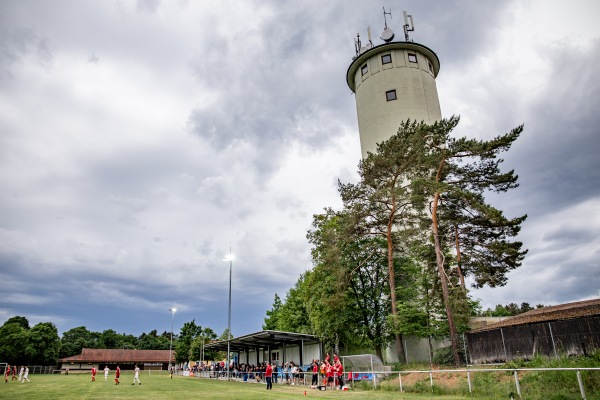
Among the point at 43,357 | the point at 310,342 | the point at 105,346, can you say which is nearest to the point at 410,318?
the point at 310,342

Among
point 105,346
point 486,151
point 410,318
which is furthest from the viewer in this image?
point 105,346

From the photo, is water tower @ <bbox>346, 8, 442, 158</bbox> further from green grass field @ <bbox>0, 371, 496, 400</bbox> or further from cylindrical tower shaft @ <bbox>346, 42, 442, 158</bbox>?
green grass field @ <bbox>0, 371, 496, 400</bbox>

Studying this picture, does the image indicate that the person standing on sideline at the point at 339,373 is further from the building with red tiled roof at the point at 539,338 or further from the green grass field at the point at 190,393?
the building with red tiled roof at the point at 539,338

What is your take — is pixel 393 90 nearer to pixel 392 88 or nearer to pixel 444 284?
pixel 392 88

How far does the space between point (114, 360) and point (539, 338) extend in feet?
270

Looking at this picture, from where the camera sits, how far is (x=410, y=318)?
28.6 m

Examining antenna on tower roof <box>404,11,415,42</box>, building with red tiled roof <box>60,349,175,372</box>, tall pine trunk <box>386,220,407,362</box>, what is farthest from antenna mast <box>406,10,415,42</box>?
building with red tiled roof <box>60,349,175,372</box>

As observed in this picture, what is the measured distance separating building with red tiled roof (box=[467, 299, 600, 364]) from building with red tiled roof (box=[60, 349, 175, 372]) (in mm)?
77502

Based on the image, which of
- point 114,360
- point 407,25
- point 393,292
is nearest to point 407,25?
point 407,25

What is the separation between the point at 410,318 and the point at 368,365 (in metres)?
4.63

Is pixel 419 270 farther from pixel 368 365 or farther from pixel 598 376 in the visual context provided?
pixel 598 376

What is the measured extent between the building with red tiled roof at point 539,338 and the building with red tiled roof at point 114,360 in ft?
254

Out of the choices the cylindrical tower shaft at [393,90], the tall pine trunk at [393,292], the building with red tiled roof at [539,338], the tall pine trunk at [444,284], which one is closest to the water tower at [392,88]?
the cylindrical tower shaft at [393,90]

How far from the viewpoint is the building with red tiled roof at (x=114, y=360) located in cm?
7844
